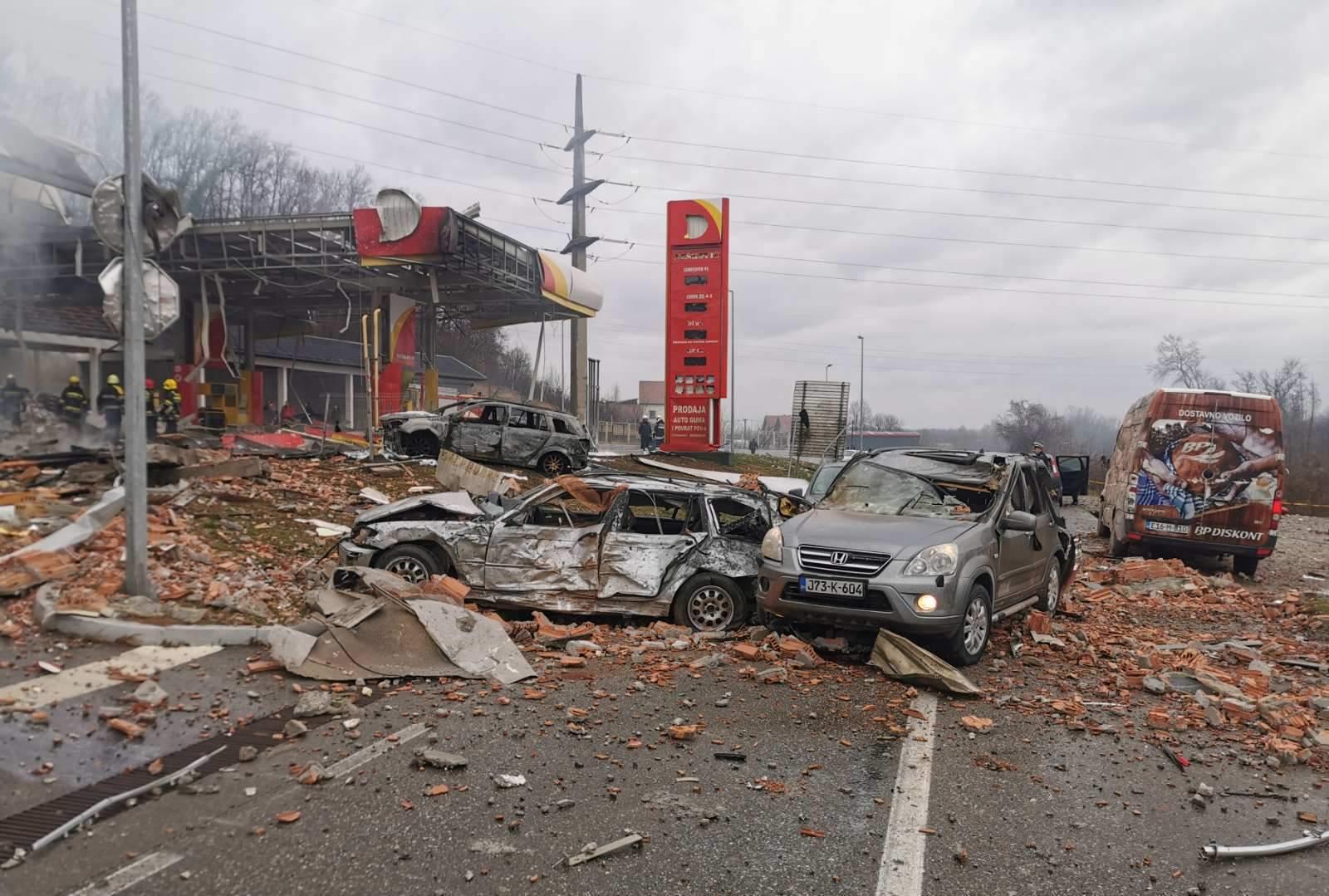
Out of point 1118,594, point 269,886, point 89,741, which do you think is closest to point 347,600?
point 89,741

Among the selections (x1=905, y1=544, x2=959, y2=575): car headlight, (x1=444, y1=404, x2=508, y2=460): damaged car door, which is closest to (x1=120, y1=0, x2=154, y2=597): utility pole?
(x1=905, y1=544, x2=959, y2=575): car headlight

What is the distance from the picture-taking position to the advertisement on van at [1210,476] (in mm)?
12273

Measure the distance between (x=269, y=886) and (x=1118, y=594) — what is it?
35.4ft

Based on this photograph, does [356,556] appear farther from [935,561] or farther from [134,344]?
[935,561]

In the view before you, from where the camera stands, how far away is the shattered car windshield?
24.8ft

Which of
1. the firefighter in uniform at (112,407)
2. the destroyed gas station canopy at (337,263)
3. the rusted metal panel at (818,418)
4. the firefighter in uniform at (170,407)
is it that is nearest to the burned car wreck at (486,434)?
the firefighter in uniform at (170,407)

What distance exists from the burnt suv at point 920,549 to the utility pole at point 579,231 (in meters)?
22.3

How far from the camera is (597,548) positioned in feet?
25.7

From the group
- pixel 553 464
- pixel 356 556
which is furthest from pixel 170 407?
pixel 356 556

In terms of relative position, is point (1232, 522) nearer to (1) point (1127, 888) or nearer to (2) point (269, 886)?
(1) point (1127, 888)

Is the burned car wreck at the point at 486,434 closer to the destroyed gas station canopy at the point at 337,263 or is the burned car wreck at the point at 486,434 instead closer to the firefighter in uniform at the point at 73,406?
the firefighter in uniform at the point at 73,406

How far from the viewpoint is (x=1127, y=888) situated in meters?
3.36

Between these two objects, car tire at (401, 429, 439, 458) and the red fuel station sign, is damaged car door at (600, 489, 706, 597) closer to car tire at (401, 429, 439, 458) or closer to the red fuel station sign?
car tire at (401, 429, 439, 458)

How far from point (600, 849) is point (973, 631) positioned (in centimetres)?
421
